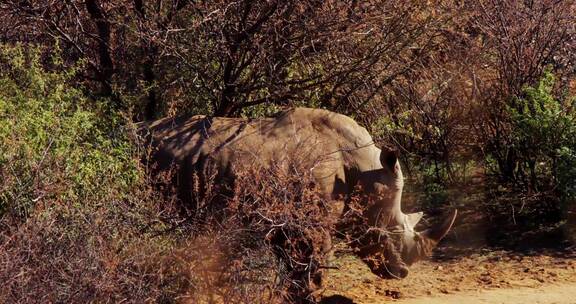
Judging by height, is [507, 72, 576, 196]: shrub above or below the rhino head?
above

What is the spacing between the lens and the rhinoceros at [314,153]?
9320 mm

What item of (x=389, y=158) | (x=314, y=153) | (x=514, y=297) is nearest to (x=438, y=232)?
(x=389, y=158)

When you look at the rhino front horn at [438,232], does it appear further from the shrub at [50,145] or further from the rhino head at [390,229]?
the shrub at [50,145]

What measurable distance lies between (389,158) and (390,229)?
2.51ft

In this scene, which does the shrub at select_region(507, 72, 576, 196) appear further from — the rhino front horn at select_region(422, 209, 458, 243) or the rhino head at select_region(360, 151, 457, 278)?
the rhino head at select_region(360, 151, 457, 278)

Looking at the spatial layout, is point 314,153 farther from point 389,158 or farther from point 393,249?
point 393,249

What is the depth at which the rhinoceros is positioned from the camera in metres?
9.32

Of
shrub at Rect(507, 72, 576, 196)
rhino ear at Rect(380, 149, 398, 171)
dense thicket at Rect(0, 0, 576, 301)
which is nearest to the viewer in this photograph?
dense thicket at Rect(0, 0, 576, 301)

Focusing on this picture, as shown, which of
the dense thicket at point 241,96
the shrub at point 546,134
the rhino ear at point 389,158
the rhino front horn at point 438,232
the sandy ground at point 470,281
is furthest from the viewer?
the shrub at point 546,134

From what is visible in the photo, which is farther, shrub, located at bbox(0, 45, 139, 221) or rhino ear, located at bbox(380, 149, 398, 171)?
rhino ear, located at bbox(380, 149, 398, 171)

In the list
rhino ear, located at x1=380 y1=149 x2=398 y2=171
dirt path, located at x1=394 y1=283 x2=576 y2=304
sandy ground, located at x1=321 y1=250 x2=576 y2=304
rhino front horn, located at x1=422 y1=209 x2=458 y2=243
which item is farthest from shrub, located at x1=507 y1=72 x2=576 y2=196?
rhino ear, located at x1=380 y1=149 x2=398 y2=171

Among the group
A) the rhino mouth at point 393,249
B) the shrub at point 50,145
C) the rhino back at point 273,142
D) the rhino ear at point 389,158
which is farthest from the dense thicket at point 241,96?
the rhino mouth at point 393,249

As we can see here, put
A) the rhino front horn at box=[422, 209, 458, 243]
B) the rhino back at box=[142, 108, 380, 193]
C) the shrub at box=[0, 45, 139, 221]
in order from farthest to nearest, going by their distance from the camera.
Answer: the rhino front horn at box=[422, 209, 458, 243], the rhino back at box=[142, 108, 380, 193], the shrub at box=[0, 45, 139, 221]

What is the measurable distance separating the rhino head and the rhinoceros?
0.01m
